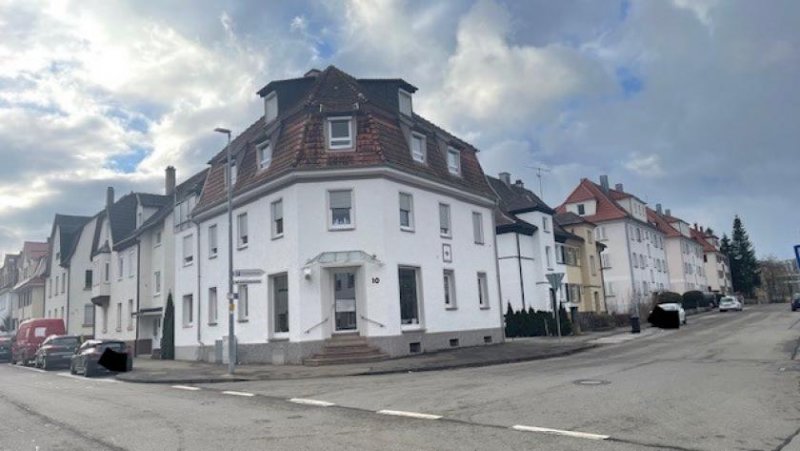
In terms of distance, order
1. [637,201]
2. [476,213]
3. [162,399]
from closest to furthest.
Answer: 1. [162,399]
2. [476,213]
3. [637,201]

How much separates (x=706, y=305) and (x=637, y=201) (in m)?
15.7

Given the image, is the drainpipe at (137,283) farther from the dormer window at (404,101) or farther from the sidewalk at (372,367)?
the dormer window at (404,101)

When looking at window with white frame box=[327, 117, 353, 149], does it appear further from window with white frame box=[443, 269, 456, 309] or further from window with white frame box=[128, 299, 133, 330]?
window with white frame box=[128, 299, 133, 330]

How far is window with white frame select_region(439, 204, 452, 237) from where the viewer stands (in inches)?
1024

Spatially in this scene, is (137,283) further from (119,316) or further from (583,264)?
(583,264)

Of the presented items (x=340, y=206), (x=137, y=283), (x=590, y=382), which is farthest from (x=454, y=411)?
(x=137, y=283)

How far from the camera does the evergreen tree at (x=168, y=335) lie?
103ft

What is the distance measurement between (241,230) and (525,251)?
21322 mm

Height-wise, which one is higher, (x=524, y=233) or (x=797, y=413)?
(x=524, y=233)

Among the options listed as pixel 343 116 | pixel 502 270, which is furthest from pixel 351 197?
pixel 502 270

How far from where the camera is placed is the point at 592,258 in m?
52.8

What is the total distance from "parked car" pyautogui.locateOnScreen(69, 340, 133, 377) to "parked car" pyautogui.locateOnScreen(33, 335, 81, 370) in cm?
438

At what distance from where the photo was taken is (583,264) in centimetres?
5112

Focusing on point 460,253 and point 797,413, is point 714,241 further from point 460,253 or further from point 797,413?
point 797,413
